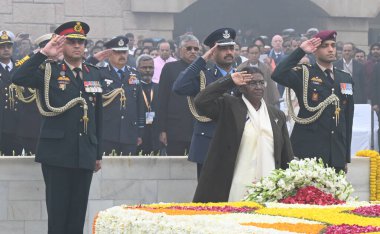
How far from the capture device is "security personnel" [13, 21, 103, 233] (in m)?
13.2

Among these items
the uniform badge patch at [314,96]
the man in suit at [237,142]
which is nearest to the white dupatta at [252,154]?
the man in suit at [237,142]

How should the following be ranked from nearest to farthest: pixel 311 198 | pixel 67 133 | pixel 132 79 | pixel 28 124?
pixel 311 198
pixel 67 133
pixel 28 124
pixel 132 79

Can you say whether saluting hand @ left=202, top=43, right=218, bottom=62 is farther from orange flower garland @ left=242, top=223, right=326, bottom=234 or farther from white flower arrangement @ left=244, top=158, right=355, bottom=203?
orange flower garland @ left=242, top=223, right=326, bottom=234

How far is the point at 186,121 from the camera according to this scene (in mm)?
17000

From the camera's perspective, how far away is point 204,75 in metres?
14.1

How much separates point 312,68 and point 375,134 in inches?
378

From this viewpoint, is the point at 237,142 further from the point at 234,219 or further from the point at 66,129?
the point at 234,219

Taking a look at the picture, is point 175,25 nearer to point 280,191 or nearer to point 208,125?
point 208,125

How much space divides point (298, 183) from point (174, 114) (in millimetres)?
6437

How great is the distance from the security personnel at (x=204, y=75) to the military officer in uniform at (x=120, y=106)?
312 centimetres

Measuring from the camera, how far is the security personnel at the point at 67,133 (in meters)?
13.2

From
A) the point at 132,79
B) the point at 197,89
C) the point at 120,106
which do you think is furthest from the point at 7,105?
the point at 197,89

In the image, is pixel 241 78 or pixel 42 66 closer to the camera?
pixel 241 78

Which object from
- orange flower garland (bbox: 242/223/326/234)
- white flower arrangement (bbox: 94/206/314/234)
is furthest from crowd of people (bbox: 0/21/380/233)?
orange flower garland (bbox: 242/223/326/234)
